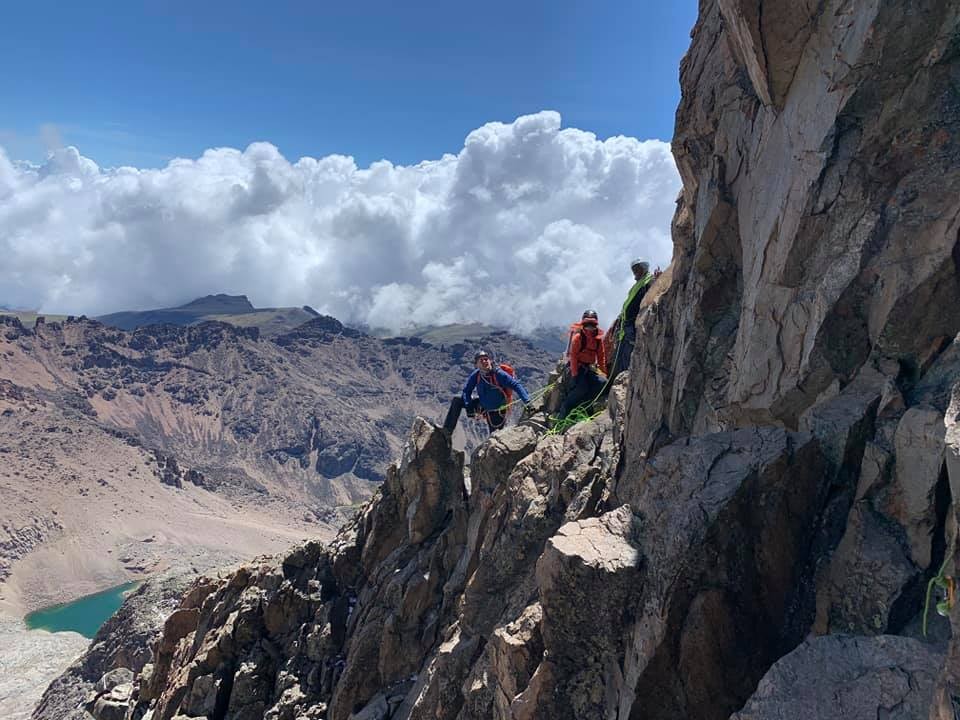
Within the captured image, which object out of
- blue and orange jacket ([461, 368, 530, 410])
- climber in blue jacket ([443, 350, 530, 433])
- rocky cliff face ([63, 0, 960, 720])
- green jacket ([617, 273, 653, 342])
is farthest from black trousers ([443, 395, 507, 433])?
rocky cliff face ([63, 0, 960, 720])

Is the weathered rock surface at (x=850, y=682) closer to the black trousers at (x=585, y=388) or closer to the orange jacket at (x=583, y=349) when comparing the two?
the black trousers at (x=585, y=388)

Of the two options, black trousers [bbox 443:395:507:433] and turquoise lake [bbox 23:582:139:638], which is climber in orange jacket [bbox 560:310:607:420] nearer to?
black trousers [bbox 443:395:507:433]

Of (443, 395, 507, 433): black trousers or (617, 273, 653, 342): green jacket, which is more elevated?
(617, 273, 653, 342): green jacket

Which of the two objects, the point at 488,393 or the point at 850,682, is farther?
the point at 488,393

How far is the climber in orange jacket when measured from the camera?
18.8 meters

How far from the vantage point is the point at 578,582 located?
9031 mm

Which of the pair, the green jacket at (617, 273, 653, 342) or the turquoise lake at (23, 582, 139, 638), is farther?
the turquoise lake at (23, 582, 139, 638)

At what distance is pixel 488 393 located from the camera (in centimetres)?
2053

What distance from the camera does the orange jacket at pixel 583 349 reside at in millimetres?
18844

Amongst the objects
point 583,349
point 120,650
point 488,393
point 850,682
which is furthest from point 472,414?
point 120,650

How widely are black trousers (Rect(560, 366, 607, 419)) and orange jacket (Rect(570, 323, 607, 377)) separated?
8.3 inches

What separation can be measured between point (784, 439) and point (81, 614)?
17142 centimetres

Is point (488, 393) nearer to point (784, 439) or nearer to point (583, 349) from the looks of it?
point (583, 349)

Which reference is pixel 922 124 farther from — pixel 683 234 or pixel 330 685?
pixel 330 685
